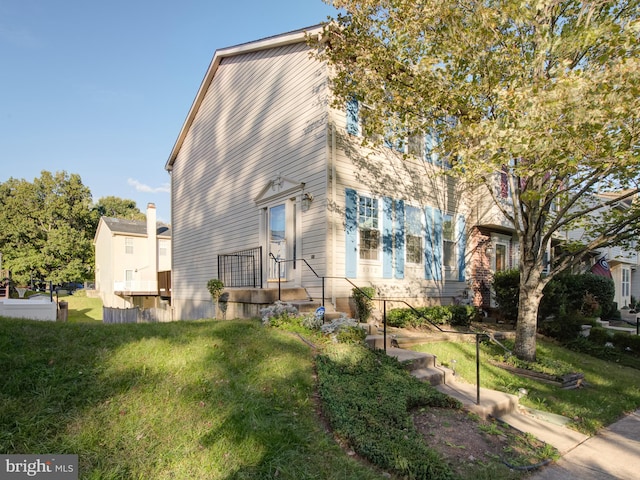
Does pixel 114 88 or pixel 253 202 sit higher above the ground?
pixel 114 88

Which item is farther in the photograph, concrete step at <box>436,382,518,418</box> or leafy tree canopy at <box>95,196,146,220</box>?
leafy tree canopy at <box>95,196,146,220</box>

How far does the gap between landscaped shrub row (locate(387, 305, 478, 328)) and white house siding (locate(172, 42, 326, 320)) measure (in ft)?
7.26

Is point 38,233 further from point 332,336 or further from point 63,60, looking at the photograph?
point 332,336

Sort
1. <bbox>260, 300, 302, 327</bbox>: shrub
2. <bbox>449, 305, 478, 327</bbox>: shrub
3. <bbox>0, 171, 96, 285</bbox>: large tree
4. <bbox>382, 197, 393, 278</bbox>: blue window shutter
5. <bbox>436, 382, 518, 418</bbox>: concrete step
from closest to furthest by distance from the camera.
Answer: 1. <bbox>436, 382, 518, 418</bbox>: concrete step
2. <bbox>260, 300, 302, 327</bbox>: shrub
3. <bbox>382, 197, 393, 278</bbox>: blue window shutter
4. <bbox>449, 305, 478, 327</bbox>: shrub
5. <bbox>0, 171, 96, 285</bbox>: large tree

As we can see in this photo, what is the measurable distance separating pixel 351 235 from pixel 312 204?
119 cm

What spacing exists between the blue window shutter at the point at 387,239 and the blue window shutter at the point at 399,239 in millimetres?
244

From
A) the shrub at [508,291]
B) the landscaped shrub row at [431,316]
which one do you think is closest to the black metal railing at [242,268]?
the landscaped shrub row at [431,316]

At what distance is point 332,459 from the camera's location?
307 centimetres

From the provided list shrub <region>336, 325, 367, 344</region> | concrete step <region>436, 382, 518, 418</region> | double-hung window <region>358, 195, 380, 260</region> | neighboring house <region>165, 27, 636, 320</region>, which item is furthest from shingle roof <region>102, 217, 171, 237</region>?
concrete step <region>436, 382, 518, 418</region>

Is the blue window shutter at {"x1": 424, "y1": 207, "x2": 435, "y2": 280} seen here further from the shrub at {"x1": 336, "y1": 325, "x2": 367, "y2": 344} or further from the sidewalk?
the sidewalk

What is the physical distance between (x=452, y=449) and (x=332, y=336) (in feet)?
8.45

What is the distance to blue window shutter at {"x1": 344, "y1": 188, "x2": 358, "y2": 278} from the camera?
8.74 meters

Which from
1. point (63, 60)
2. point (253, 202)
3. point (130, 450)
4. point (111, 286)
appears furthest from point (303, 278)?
point (111, 286)

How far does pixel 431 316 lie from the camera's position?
29.5 ft
